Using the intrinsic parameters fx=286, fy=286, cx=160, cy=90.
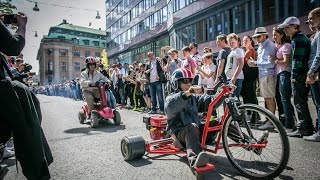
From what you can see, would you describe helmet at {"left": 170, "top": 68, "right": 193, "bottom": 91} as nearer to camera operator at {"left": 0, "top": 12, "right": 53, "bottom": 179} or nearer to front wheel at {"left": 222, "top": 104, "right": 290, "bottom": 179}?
front wheel at {"left": 222, "top": 104, "right": 290, "bottom": 179}

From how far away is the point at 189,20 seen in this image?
30.3m

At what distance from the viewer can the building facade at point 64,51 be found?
286 ft

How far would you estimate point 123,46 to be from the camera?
54094 millimetres

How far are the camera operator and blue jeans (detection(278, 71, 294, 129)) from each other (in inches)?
184

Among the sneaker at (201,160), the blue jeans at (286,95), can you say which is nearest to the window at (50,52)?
the blue jeans at (286,95)

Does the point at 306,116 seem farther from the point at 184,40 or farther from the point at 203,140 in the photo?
the point at 184,40

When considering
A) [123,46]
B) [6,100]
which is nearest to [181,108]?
[6,100]

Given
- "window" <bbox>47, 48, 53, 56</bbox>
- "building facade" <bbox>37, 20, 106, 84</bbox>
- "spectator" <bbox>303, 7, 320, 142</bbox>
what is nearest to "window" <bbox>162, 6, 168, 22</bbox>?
"spectator" <bbox>303, 7, 320, 142</bbox>

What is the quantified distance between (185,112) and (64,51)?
9127 centimetres

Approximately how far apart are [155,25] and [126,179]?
124 feet

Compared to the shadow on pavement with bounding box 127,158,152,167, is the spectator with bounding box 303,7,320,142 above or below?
above

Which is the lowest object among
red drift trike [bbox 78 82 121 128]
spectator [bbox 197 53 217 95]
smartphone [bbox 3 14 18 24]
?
red drift trike [bbox 78 82 121 128]

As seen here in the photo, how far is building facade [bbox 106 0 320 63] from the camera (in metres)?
21.4

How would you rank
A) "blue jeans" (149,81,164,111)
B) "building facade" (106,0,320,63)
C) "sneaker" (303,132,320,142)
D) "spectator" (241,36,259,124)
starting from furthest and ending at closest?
"building facade" (106,0,320,63), "blue jeans" (149,81,164,111), "spectator" (241,36,259,124), "sneaker" (303,132,320,142)
